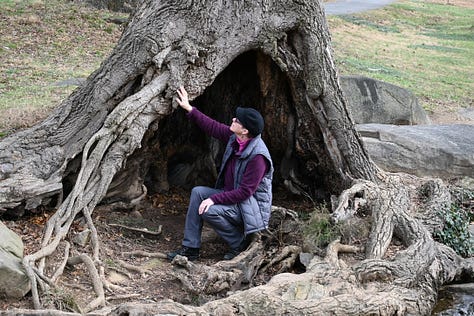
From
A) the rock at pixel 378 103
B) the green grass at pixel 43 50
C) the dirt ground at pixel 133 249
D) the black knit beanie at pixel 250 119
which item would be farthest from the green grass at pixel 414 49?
the black knit beanie at pixel 250 119

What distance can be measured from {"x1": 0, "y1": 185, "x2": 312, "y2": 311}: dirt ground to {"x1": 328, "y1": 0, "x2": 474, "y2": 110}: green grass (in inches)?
375

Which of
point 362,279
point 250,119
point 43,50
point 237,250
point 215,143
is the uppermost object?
point 250,119

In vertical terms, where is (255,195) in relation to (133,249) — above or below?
above

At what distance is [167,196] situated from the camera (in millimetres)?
9039

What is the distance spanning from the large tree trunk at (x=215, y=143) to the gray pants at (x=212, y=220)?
0.86m

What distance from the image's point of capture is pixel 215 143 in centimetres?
924

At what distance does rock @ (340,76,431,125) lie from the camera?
13625 mm

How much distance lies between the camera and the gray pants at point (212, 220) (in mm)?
6969

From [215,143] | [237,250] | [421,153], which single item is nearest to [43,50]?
[215,143]

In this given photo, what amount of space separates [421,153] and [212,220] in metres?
5.12

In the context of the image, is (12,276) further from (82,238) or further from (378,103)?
(378,103)

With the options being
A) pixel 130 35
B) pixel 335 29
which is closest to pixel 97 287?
pixel 130 35

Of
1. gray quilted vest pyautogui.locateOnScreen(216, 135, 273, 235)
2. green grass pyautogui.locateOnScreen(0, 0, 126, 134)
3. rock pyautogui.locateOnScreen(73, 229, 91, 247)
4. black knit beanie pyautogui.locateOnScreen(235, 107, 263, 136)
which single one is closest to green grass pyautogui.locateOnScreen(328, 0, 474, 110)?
green grass pyautogui.locateOnScreen(0, 0, 126, 134)

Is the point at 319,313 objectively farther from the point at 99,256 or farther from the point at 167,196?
the point at 167,196
